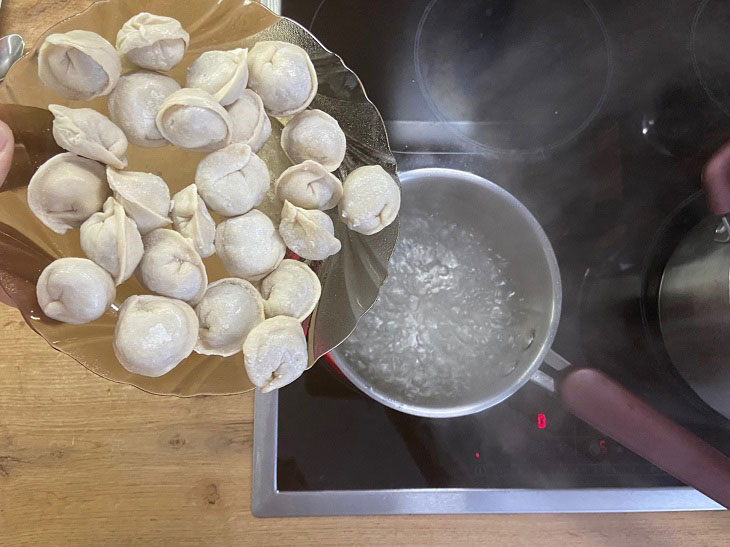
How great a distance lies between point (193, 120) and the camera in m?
0.53

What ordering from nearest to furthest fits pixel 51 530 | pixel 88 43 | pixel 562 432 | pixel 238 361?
pixel 88 43 → pixel 238 361 → pixel 51 530 → pixel 562 432

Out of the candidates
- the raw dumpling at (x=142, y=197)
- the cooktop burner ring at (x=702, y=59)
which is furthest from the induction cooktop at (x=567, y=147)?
the raw dumpling at (x=142, y=197)

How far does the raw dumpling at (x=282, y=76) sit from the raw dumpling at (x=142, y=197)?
0.14 metres

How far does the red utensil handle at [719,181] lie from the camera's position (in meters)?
0.72

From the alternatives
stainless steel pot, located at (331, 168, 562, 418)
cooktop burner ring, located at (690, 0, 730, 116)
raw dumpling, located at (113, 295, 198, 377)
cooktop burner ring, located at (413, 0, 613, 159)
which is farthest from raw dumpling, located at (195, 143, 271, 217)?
cooktop burner ring, located at (690, 0, 730, 116)

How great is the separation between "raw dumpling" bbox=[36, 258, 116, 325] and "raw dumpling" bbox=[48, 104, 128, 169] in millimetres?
96

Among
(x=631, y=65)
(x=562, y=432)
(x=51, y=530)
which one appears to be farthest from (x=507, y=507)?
(x=631, y=65)

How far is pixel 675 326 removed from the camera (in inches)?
30.5

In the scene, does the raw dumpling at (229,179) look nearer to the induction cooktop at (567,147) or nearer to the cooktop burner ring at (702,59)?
the induction cooktop at (567,147)

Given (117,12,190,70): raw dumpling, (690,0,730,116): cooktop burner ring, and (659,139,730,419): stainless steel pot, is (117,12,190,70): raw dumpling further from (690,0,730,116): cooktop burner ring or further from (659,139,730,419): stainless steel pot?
(690,0,730,116): cooktop burner ring

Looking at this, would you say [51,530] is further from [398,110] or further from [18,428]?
[398,110]

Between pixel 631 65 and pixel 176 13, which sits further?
pixel 631 65

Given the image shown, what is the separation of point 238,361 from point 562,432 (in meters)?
0.49

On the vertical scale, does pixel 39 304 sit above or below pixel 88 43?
below
